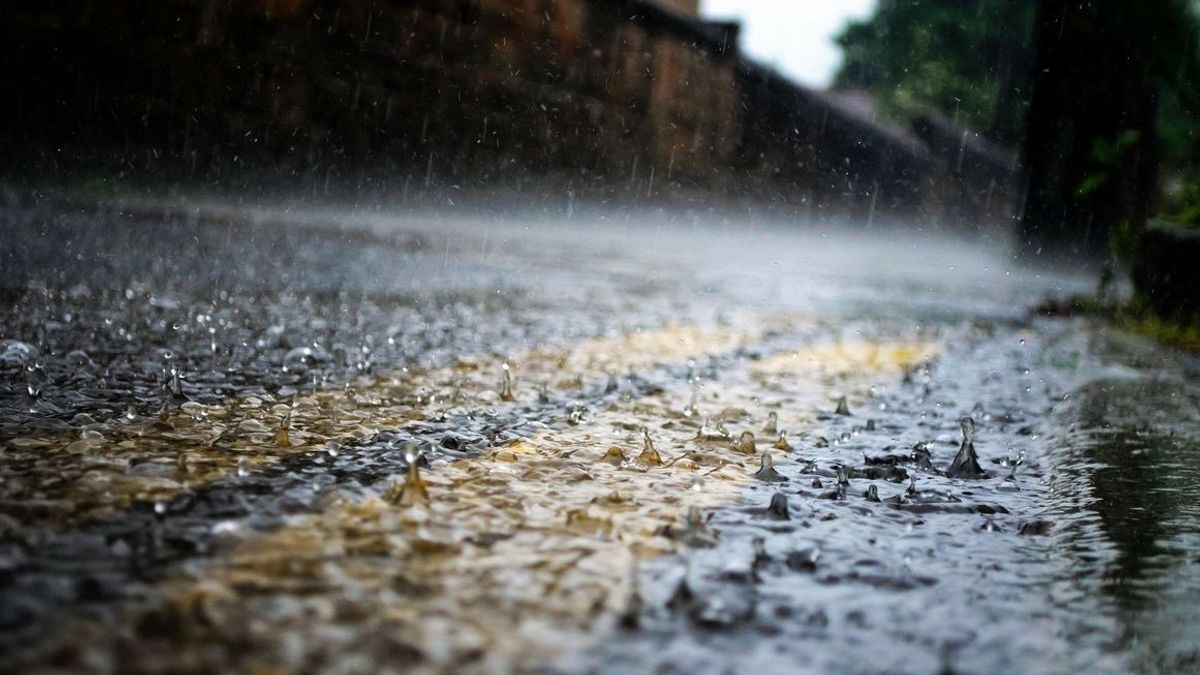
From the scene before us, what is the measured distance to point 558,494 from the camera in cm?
154

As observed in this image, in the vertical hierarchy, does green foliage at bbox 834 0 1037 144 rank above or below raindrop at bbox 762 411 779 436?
above

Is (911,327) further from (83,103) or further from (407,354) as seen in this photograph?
(83,103)

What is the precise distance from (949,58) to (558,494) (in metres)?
34.4

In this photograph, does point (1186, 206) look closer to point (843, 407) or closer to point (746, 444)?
point (843, 407)

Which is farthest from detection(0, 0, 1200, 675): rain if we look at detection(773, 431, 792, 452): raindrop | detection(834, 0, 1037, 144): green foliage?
detection(834, 0, 1037, 144): green foliage

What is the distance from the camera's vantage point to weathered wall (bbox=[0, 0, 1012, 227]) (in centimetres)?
554

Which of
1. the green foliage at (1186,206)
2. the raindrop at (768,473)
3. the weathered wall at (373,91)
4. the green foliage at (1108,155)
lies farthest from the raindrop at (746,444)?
the green foliage at (1108,155)

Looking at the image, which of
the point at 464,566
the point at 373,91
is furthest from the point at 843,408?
the point at 373,91

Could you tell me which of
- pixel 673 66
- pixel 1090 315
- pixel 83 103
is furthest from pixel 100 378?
pixel 673 66

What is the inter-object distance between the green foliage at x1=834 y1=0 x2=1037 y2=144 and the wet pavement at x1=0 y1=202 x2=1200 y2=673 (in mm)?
19909

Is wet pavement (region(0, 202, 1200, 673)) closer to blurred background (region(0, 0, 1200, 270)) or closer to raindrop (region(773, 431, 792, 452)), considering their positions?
raindrop (region(773, 431, 792, 452))

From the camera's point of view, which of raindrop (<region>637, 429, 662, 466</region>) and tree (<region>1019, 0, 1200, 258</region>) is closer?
raindrop (<region>637, 429, 662, 466</region>)

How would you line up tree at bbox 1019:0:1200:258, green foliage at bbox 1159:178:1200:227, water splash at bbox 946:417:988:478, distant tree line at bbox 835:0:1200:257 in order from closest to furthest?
water splash at bbox 946:417:988:478
green foliage at bbox 1159:178:1200:227
distant tree line at bbox 835:0:1200:257
tree at bbox 1019:0:1200:258

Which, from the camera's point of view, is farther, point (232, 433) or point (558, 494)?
point (232, 433)
